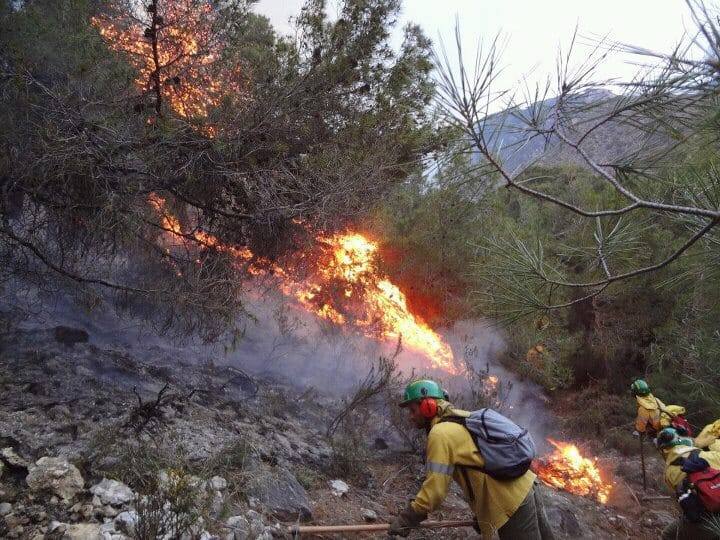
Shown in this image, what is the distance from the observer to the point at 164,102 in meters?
5.33

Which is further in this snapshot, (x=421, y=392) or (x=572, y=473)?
(x=572, y=473)

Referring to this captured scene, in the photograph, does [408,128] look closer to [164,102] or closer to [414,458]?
[164,102]

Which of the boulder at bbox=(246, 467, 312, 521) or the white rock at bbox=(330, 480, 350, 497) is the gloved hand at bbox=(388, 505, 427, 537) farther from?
the white rock at bbox=(330, 480, 350, 497)

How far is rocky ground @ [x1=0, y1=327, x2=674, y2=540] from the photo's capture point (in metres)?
3.17

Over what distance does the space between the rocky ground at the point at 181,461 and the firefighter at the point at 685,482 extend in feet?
4.67

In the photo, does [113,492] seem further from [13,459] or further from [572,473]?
[572,473]

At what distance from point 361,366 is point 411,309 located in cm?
198

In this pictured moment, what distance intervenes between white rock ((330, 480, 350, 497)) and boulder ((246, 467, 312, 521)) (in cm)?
53

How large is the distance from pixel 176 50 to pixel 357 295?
19.8 ft

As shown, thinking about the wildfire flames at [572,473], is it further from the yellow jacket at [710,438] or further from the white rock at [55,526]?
the white rock at [55,526]

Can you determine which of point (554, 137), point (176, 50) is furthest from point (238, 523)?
point (176, 50)

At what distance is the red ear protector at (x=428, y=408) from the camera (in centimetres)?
328

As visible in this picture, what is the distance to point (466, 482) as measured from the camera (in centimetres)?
312

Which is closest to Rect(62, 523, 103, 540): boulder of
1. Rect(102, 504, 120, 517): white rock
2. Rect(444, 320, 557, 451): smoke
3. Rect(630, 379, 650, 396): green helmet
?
Rect(102, 504, 120, 517): white rock
